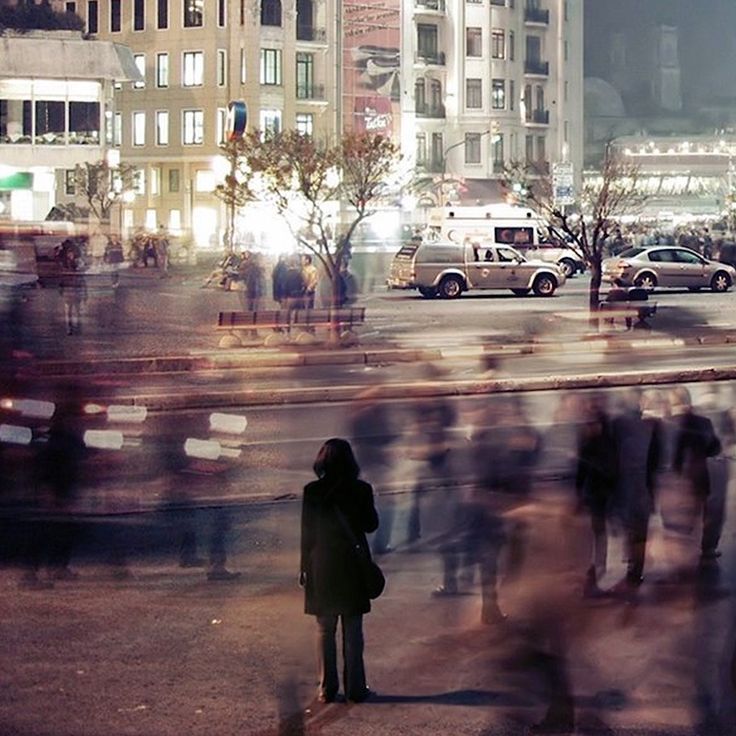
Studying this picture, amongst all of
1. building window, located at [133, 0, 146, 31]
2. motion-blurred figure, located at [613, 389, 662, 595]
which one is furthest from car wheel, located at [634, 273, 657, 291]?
building window, located at [133, 0, 146, 31]

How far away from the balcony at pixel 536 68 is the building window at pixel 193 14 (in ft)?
77.6

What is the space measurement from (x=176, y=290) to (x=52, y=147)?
24.8m

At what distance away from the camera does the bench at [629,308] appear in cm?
3170

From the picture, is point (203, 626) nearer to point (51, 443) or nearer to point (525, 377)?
point (51, 443)

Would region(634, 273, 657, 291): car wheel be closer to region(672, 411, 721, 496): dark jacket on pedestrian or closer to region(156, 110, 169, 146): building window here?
region(672, 411, 721, 496): dark jacket on pedestrian

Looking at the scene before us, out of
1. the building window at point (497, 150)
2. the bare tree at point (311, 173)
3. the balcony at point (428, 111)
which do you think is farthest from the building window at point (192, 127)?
the building window at point (497, 150)

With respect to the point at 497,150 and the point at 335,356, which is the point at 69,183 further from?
the point at 335,356

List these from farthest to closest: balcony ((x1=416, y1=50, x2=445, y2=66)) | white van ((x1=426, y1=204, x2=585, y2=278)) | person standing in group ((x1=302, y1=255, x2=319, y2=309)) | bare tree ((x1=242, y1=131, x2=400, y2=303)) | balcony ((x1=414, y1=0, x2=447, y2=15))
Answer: balcony ((x1=416, y1=50, x2=445, y2=66))
balcony ((x1=414, y1=0, x2=447, y2=15))
white van ((x1=426, y1=204, x2=585, y2=278))
bare tree ((x1=242, y1=131, x2=400, y2=303))
person standing in group ((x1=302, y1=255, x2=319, y2=309))

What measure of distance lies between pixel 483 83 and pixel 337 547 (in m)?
81.4

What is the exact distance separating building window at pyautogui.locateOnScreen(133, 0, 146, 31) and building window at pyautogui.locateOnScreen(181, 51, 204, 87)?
288 centimetres

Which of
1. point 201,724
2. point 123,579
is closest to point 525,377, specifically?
point 123,579

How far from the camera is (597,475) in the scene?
33.0 ft

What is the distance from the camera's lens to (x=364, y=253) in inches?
2365

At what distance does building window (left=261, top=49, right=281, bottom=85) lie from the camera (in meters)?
73.0
